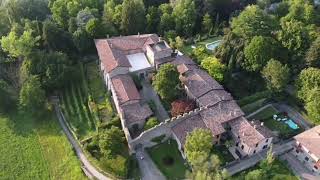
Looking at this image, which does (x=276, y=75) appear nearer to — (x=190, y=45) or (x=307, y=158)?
(x=307, y=158)

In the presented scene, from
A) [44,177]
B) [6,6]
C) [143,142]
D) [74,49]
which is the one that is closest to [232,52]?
[143,142]

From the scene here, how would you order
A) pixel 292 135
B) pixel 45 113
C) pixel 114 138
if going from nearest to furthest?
pixel 114 138 → pixel 292 135 → pixel 45 113

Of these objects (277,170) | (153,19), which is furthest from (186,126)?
(153,19)

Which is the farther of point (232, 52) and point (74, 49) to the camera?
point (74, 49)

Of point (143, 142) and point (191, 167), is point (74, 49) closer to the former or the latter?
point (143, 142)

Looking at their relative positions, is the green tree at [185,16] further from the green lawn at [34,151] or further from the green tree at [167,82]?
the green lawn at [34,151]

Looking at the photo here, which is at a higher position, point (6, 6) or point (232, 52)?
point (232, 52)

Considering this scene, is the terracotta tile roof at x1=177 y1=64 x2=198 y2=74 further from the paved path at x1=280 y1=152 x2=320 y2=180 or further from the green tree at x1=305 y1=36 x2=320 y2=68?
the paved path at x1=280 y1=152 x2=320 y2=180

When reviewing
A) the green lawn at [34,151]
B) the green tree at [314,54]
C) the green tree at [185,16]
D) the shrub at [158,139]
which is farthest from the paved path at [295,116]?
the green lawn at [34,151]
